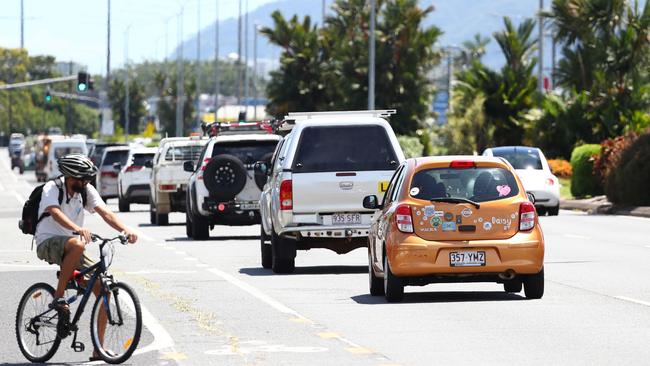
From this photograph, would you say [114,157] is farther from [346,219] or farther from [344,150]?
[346,219]

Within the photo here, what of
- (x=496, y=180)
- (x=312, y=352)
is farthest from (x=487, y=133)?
(x=312, y=352)

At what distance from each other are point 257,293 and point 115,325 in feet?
21.3

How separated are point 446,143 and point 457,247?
178 feet

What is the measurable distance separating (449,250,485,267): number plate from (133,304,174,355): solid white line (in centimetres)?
305

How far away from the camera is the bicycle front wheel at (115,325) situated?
1199 cm

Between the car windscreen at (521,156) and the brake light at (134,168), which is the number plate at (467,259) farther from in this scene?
the brake light at (134,168)

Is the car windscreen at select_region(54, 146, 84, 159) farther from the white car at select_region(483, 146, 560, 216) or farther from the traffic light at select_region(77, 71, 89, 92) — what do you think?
the white car at select_region(483, 146, 560, 216)

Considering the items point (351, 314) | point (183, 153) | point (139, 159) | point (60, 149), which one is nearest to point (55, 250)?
point (351, 314)

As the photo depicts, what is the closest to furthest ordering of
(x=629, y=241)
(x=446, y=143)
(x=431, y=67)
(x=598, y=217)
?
(x=629, y=241) < (x=598, y=217) < (x=446, y=143) < (x=431, y=67)

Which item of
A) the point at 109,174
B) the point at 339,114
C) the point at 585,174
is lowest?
the point at 109,174

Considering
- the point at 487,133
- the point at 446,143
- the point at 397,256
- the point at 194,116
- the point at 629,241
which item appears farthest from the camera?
the point at 194,116

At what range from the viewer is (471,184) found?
17.2 m

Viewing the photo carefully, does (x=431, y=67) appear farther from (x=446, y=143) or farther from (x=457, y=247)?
(x=457, y=247)

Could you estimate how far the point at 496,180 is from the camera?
17.2 meters
